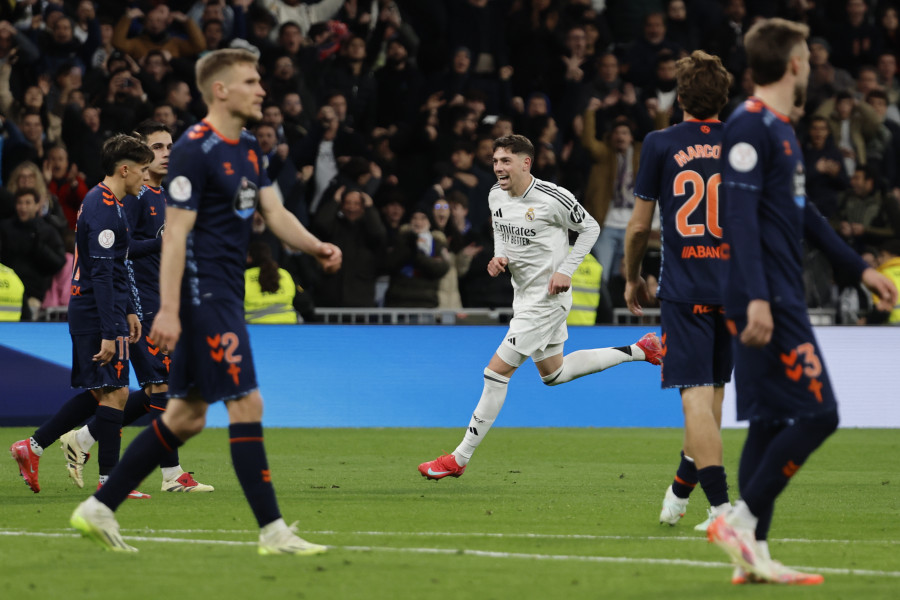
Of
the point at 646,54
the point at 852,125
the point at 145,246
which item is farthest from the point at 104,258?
the point at 852,125

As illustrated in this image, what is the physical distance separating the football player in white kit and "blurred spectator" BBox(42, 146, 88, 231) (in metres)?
7.47

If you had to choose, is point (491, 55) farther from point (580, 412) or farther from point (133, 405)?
point (133, 405)

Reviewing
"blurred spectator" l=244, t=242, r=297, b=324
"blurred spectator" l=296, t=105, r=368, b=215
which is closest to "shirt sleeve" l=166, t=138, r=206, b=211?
"blurred spectator" l=244, t=242, r=297, b=324

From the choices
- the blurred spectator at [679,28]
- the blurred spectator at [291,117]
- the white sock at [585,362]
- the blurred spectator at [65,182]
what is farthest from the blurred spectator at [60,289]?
the blurred spectator at [679,28]

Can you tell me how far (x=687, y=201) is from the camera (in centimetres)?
747

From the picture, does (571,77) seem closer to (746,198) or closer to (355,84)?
(355,84)

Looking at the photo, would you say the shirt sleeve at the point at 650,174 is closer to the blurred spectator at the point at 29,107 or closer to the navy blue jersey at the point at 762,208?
the navy blue jersey at the point at 762,208

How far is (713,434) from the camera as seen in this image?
736cm

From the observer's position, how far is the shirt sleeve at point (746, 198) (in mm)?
5543

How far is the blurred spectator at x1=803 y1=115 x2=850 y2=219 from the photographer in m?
18.8

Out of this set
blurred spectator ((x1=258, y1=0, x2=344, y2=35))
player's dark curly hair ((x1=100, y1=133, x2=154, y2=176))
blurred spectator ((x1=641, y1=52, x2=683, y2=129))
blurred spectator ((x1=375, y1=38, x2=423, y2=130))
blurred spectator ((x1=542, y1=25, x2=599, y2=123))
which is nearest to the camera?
player's dark curly hair ((x1=100, y1=133, x2=154, y2=176))

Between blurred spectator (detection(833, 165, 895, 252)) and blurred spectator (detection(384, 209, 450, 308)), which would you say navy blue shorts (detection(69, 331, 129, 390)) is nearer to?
blurred spectator (detection(384, 209, 450, 308))

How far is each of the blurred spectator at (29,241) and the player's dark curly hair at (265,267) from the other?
2.11m

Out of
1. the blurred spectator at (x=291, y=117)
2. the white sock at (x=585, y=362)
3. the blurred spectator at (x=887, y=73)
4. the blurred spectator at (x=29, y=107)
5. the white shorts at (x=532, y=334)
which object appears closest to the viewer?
the white shorts at (x=532, y=334)
